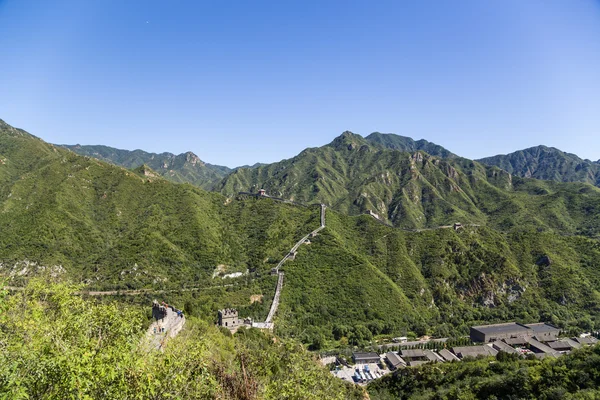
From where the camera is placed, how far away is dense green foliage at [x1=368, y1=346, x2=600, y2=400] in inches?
1350

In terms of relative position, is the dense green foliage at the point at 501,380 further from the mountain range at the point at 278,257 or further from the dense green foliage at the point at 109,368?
the dense green foliage at the point at 109,368

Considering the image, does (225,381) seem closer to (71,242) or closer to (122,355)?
(122,355)

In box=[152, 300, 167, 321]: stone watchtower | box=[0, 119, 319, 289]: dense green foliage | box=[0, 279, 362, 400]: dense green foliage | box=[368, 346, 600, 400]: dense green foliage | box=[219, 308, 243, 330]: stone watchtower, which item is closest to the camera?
box=[0, 279, 362, 400]: dense green foliage

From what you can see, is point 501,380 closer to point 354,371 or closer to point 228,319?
point 354,371

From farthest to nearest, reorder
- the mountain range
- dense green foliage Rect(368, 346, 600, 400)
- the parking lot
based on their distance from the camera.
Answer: the mountain range, the parking lot, dense green foliage Rect(368, 346, 600, 400)

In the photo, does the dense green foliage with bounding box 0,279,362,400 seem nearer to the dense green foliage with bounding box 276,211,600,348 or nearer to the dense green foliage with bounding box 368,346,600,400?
the dense green foliage with bounding box 368,346,600,400

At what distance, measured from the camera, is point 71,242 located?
283 ft

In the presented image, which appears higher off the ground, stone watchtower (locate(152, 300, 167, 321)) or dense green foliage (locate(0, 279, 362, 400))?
dense green foliage (locate(0, 279, 362, 400))

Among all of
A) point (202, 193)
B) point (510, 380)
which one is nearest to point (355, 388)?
point (510, 380)

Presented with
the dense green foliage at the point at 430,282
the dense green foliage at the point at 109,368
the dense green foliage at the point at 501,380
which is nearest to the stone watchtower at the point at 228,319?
the dense green foliage at the point at 430,282

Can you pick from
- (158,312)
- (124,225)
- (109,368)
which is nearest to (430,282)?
(158,312)

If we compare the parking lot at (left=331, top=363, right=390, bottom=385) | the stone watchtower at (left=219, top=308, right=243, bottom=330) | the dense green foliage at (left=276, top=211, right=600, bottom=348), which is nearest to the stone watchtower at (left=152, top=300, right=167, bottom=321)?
the stone watchtower at (left=219, top=308, right=243, bottom=330)

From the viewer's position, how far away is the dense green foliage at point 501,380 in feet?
112

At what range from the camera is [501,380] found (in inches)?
1555
